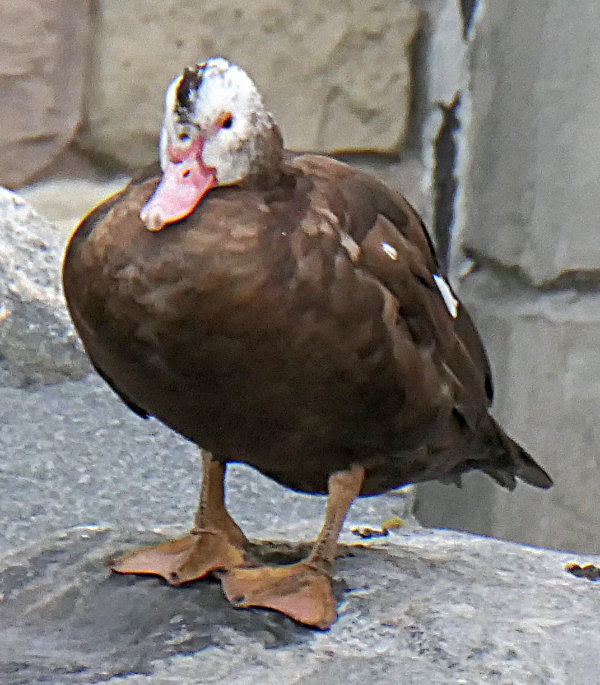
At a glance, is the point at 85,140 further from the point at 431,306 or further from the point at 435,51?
the point at 431,306

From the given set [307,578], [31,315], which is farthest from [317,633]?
[31,315]

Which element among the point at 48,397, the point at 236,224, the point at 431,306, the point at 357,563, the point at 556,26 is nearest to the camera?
the point at 236,224

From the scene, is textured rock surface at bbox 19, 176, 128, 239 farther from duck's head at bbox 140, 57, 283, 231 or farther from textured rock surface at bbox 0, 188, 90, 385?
duck's head at bbox 140, 57, 283, 231

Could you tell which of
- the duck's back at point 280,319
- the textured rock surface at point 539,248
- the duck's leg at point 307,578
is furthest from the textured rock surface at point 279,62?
the duck's leg at point 307,578

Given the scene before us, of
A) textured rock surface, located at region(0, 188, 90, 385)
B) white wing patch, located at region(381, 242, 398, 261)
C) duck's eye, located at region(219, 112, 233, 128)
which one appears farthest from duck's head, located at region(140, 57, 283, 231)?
textured rock surface, located at region(0, 188, 90, 385)

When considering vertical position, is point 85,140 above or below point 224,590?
above

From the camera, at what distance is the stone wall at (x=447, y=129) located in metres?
1.96

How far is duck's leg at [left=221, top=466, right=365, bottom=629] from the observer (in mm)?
1225

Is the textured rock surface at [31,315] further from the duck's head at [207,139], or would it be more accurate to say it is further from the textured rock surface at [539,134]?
the duck's head at [207,139]

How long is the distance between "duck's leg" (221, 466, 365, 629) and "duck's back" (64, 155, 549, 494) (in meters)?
0.02

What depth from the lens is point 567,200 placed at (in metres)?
1.95

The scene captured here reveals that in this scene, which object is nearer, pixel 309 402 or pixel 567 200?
pixel 309 402

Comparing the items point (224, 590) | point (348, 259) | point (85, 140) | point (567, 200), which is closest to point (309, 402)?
point (348, 259)

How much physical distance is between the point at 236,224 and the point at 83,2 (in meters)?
1.08
